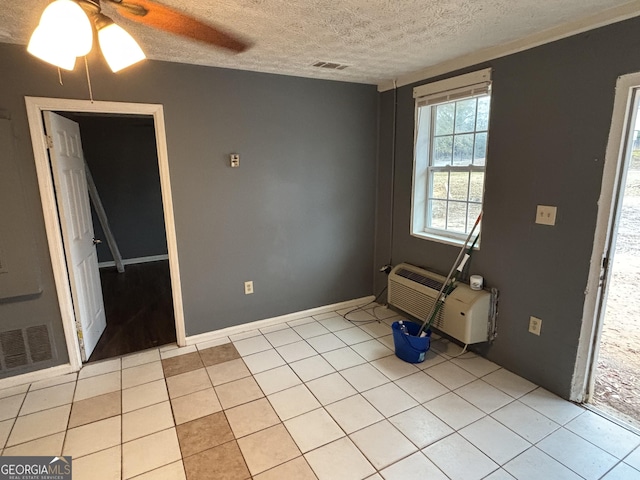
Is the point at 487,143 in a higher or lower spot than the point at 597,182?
higher

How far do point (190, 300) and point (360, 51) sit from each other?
7.67 feet

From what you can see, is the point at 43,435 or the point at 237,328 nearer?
the point at 43,435

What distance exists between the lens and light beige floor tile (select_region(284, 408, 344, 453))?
1.89 meters

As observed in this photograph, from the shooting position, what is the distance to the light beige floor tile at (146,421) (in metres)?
1.98

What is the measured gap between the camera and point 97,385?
2.42 meters

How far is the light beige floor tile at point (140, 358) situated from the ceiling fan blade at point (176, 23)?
7.64 ft

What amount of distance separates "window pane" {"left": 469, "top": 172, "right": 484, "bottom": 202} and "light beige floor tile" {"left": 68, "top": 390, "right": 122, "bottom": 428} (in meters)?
2.92

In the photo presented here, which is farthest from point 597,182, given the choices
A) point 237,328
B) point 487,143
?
point 237,328

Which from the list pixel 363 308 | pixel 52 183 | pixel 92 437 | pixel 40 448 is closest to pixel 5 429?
pixel 40 448

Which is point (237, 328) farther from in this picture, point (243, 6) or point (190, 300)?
point (243, 6)

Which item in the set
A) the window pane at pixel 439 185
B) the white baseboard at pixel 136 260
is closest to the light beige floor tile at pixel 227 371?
the window pane at pixel 439 185

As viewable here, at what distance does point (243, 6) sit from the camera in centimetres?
167

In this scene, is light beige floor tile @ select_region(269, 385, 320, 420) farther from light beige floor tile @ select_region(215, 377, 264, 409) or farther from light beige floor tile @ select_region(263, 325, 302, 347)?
light beige floor tile @ select_region(263, 325, 302, 347)

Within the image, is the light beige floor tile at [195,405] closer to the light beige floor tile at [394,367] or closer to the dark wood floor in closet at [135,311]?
the dark wood floor in closet at [135,311]
